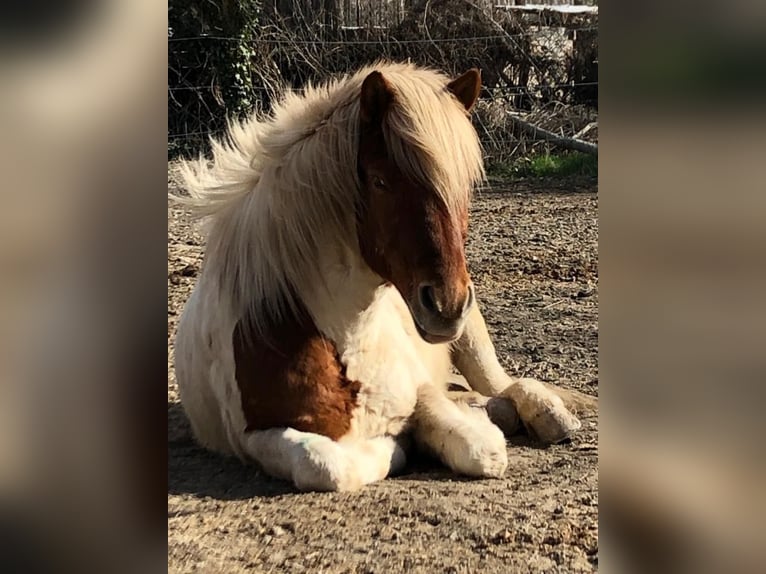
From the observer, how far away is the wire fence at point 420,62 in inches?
99.8

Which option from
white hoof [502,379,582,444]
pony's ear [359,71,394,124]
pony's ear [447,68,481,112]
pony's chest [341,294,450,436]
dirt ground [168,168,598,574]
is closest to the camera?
dirt ground [168,168,598,574]

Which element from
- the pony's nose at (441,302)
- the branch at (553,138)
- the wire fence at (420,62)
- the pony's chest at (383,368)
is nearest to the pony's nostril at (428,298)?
the pony's nose at (441,302)

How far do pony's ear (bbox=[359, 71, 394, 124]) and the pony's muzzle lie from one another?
44 cm

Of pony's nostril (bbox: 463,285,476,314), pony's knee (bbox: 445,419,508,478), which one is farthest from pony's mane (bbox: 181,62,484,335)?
pony's knee (bbox: 445,419,508,478)

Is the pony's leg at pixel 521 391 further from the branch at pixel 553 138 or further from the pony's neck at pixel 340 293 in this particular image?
the branch at pixel 553 138

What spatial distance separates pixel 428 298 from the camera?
1.66 metres

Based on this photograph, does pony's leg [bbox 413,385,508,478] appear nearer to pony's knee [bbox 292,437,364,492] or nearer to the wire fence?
pony's knee [bbox 292,437,364,492]

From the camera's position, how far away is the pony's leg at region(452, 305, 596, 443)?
7.24 ft

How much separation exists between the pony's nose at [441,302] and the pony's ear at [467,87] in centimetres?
55

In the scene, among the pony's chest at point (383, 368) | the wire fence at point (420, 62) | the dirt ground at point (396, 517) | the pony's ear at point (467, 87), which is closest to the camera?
the dirt ground at point (396, 517)

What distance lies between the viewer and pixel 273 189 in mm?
1953
